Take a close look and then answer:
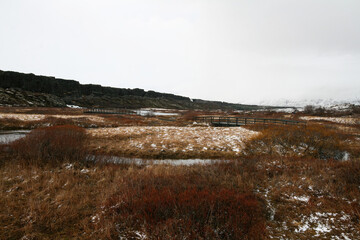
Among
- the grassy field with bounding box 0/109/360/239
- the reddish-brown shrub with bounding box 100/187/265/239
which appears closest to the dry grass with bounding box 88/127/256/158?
the grassy field with bounding box 0/109/360/239

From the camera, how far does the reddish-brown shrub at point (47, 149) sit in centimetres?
754

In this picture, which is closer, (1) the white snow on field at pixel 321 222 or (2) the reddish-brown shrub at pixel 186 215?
(2) the reddish-brown shrub at pixel 186 215

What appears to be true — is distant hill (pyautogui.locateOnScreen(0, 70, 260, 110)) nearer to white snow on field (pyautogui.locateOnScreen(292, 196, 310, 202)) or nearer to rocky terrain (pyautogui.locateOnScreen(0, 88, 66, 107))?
rocky terrain (pyautogui.locateOnScreen(0, 88, 66, 107))

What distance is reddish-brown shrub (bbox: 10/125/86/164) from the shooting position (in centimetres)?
754

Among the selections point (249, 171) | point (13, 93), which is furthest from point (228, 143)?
point (13, 93)

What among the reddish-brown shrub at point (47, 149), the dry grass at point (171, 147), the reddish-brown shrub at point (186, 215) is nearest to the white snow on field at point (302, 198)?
the reddish-brown shrub at point (186, 215)

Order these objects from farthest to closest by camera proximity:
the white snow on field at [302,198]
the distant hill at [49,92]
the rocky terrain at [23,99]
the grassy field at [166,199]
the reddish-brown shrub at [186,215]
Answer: the distant hill at [49,92], the rocky terrain at [23,99], the white snow on field at [302,198], the grassy field at [166,199], the reddish-brown shrub at [186,215]

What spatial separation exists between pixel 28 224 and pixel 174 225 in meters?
3.37

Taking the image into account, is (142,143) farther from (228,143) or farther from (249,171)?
(249,171)

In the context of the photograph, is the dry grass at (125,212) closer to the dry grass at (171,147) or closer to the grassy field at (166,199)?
the grassy field at (166,199)

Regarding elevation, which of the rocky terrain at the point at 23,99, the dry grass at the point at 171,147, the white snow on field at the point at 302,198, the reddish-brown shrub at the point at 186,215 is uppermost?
the rocky terrain at the point at 23,99

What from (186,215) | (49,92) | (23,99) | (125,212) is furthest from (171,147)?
(49,92)

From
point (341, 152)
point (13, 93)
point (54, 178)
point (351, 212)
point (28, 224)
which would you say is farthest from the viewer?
point (13, 93)

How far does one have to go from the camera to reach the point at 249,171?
7102 mm
